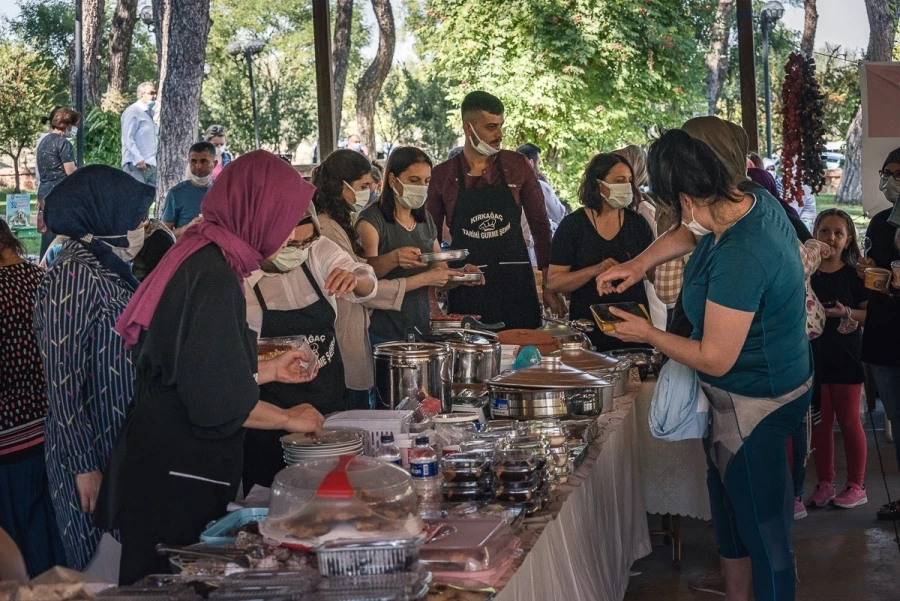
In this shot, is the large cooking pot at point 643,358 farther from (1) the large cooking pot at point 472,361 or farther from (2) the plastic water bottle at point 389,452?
(2) the plastic water bottle at point 389,452

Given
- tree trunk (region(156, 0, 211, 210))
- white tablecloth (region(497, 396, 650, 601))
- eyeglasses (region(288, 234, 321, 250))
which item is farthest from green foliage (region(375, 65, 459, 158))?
eyeglasses (region(288, 234, 321, 250))

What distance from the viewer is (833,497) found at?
211 inches

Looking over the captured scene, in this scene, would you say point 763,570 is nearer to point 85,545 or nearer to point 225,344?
point 225,344

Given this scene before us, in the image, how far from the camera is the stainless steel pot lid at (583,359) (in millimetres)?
3768

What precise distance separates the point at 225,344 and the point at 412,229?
221 cm

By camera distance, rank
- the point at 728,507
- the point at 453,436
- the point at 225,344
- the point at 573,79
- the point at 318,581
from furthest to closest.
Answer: the point at 573,79, the point at 728,507, the point at 453,436, the point at 225,344, the point at 318,581

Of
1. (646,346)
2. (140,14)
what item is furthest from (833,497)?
(140,14)

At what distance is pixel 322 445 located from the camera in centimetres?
255

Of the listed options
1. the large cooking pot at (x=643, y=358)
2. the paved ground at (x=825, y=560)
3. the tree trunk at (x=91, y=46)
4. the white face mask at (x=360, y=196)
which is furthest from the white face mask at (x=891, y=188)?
the tree trunk at (x=91, y=46)

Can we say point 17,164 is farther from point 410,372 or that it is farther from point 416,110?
point 410,372

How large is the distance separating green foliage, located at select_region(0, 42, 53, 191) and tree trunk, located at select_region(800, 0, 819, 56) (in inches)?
497

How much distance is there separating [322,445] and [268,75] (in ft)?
70.3

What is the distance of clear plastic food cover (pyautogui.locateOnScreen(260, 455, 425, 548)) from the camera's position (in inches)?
76.2

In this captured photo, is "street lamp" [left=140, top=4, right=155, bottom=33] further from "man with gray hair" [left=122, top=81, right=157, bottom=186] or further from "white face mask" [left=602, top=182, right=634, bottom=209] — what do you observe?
"white face mask" [left=602, top=182, right=634, bottom=209]
